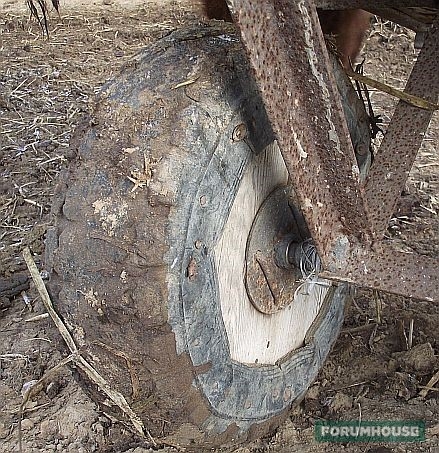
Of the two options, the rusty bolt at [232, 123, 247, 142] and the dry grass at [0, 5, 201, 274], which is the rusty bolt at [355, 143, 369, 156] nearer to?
the rusty bolt at [232, 123, 247, 142]

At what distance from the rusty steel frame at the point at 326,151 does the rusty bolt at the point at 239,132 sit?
5.4 inches

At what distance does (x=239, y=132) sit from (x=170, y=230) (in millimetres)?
257

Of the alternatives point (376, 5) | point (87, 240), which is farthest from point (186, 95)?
point (376, 5)

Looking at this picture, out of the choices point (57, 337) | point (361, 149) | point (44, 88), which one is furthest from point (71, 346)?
point (44, 88)

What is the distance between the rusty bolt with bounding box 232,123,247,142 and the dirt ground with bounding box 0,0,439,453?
30 centimetres

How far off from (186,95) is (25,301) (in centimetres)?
150

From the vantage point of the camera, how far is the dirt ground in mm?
2090

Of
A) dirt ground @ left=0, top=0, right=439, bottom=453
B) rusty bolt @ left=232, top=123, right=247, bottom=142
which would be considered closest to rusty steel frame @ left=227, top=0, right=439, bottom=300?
rusty bolt @ left=232, top=123, right=247, bottom=142

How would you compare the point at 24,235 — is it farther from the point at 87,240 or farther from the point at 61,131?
the point at 87,240

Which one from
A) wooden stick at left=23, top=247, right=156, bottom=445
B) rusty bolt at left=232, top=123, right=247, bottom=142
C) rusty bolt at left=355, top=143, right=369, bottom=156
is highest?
rusty bolt at left=232, top=123, right=247, bottom=142

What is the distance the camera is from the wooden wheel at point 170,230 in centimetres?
140

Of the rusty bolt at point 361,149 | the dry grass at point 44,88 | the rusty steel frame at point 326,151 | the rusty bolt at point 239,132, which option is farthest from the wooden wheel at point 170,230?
the dry grass at point 44,88

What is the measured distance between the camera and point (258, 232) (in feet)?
5.46

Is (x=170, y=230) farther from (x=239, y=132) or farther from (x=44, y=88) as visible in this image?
Result: (x=44, y=88)
